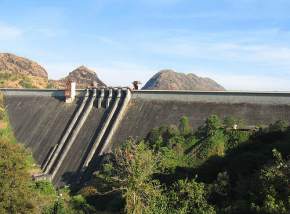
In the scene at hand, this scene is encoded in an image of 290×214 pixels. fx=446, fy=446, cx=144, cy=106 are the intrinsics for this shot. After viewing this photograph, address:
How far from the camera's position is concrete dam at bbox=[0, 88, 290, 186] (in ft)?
109

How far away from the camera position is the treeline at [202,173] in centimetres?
1875

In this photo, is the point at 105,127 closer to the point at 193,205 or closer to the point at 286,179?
the point at 193,205

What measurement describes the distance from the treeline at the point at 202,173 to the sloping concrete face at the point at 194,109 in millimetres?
1584

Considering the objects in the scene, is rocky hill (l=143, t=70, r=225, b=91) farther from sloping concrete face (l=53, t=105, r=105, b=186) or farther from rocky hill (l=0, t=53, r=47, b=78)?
sloping concrete face (l=53, t=105, r=105, b=186)

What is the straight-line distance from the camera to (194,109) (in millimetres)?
35719

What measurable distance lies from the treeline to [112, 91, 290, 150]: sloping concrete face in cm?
158

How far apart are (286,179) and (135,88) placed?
27132 mm

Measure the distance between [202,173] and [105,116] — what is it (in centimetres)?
1694

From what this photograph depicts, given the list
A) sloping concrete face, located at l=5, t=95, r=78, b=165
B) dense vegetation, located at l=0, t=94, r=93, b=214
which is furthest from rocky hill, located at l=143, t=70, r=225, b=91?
dense vegetation, located at l=0, t=94, r=93, b=214

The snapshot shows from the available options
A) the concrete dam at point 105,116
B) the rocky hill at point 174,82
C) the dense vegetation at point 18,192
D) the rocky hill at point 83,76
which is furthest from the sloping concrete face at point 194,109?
the rocky hill at point 174,82

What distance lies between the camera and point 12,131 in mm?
46375

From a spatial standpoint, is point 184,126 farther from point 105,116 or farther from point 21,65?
point 21,65

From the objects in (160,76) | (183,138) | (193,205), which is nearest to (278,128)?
(183,138)

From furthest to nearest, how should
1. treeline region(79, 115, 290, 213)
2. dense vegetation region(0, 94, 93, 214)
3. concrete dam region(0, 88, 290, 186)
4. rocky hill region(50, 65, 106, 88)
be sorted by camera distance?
rocky hill region(50, 65, 106, 88), concrete dam region(0, 88, 290, 186), dense vegetation region(0, 94, 93, 214), treeline region(79, 115, 290, 213)
